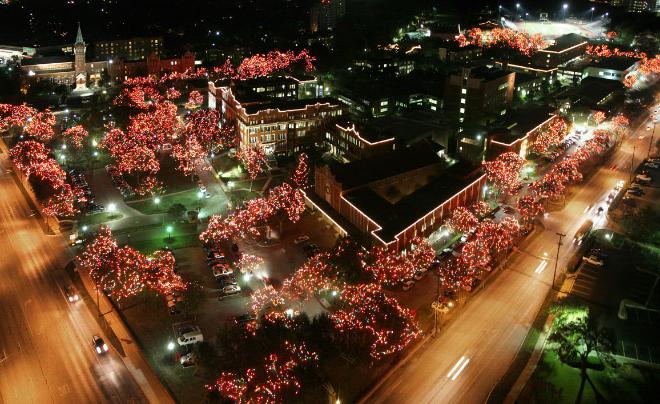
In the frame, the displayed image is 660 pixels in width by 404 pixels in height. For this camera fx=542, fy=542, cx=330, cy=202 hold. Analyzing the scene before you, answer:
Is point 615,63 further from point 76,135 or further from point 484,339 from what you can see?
point 76,135

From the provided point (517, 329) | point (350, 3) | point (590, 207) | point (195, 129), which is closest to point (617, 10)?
point (350, 3)

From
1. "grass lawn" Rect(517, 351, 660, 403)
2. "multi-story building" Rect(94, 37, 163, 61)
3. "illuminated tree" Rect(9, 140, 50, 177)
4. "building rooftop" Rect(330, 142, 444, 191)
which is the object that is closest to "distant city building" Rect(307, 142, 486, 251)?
"building rooftop" Rect(330, 142, 444, 191)

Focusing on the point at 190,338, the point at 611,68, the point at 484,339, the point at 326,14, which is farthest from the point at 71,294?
the point at 326,14

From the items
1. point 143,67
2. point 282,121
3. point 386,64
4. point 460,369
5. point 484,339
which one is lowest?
point 460,369

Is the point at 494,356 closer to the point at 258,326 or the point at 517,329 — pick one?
the point at 517,329

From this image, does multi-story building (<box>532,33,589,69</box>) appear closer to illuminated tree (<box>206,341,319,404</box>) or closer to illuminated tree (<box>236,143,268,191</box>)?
illuminated tree (<box>236,143,268,191</box>)
